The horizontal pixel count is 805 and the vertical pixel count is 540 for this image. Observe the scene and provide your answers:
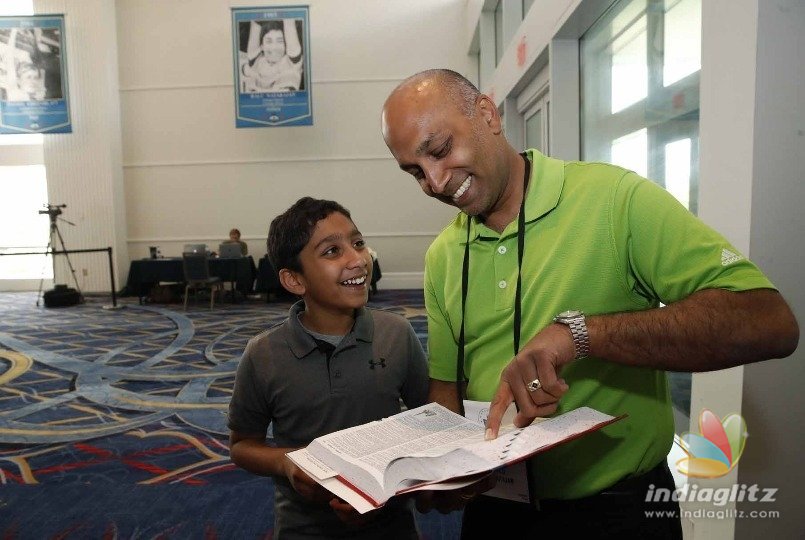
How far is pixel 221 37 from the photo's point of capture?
10.7 meters

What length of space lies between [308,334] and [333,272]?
179 millimetres

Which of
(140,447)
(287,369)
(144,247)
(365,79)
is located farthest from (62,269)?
(287,369)

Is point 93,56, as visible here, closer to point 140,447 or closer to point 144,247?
point 144,247

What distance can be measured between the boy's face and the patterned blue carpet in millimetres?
1286

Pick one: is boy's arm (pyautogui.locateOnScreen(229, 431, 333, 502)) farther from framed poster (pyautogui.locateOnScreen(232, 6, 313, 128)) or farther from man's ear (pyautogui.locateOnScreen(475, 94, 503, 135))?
framed poster (pyautogui.locateOnScreen(232, 6, 313, 128))

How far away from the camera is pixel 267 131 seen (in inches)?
423

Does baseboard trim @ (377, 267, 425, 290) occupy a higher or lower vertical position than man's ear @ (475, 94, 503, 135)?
lower

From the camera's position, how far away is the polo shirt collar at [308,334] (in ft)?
4.78

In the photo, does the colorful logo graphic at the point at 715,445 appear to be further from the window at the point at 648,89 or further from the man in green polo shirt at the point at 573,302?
the window at the point at 648,89

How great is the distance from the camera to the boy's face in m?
1.51

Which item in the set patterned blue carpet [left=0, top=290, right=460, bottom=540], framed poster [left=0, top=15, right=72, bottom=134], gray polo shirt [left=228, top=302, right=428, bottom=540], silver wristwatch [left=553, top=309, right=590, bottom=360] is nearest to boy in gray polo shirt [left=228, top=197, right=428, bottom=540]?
gray polo shirt [left=228, top=302, right=428, bottom=540]

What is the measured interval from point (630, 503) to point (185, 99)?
11.4m

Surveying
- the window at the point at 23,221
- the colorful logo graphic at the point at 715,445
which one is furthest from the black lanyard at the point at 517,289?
the window at the point at 23,221

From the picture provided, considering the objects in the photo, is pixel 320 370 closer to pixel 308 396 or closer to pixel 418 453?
pixel 308 396
